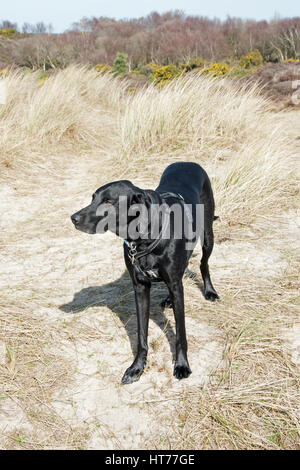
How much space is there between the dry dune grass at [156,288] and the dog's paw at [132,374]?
0.14 feet

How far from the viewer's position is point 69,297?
3.34m

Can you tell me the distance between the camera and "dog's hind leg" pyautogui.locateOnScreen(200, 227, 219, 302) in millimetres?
3117

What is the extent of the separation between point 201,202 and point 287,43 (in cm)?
1369

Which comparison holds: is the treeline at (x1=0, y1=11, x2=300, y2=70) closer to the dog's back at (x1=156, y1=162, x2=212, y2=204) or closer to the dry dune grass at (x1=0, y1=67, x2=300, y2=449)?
the dry dune grass at (x1=0, y1=67, x2=300, y2=449)

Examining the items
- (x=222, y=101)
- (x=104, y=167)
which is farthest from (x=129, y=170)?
(x=222, y=101)

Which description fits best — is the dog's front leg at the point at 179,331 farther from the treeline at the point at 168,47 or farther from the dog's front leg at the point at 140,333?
the treeline at the point at 168,47

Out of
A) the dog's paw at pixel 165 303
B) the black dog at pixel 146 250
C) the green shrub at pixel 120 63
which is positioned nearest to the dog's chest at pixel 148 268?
the black dog at pixel 146 250

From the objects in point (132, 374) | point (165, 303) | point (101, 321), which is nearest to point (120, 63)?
point (165, 303)

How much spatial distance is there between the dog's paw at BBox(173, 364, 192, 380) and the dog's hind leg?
0.87 m

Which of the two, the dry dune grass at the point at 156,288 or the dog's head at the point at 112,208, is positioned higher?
the dog's head at the point at 112,208

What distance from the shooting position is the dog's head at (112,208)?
6.85 ft

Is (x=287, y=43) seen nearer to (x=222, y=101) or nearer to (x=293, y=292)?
(x=222, y=101)

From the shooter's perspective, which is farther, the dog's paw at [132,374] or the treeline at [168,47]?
the treeline at [168,47]

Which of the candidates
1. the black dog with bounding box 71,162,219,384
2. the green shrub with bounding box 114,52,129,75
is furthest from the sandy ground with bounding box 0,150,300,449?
the green shrub with bounding box 114,52,129,75
